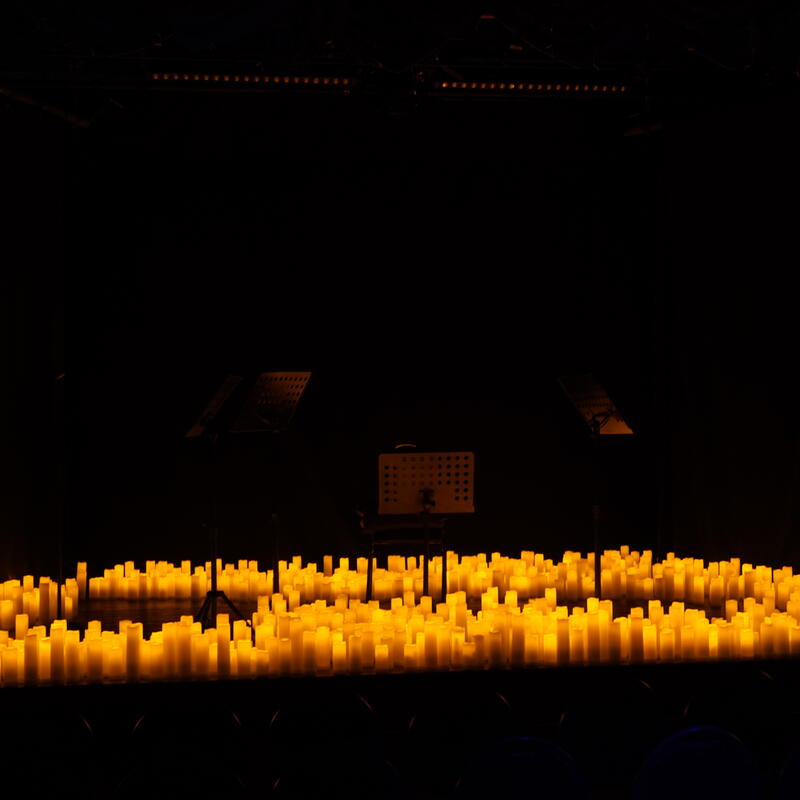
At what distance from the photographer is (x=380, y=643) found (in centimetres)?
455

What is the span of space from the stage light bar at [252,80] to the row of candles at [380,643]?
9.53ft

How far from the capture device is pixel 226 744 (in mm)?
4766

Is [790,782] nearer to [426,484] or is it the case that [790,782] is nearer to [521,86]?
[426,484]

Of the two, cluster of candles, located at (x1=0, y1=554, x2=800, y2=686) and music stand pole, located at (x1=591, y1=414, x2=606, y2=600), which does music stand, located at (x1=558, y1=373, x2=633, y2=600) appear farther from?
cluster of candles, located at (x1=0, y1=554, x2=800, y2=686)

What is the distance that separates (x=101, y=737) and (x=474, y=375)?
3.39 meters

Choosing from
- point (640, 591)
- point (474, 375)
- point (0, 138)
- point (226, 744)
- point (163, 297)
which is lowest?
point (226, 744)

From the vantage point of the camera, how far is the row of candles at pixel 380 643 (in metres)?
4.43

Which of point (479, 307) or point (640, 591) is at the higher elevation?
point (479, 307)

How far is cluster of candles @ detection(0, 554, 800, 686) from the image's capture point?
4430 mm

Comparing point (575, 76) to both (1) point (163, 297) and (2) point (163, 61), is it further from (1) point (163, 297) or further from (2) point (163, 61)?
(1) point (163, 297)

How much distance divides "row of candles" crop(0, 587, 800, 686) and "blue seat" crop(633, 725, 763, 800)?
1.72 metres

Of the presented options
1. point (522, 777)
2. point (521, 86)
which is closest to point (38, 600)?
point (522, 777)

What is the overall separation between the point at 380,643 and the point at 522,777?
183 cm

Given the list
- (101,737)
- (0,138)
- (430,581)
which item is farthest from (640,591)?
(0,138)
